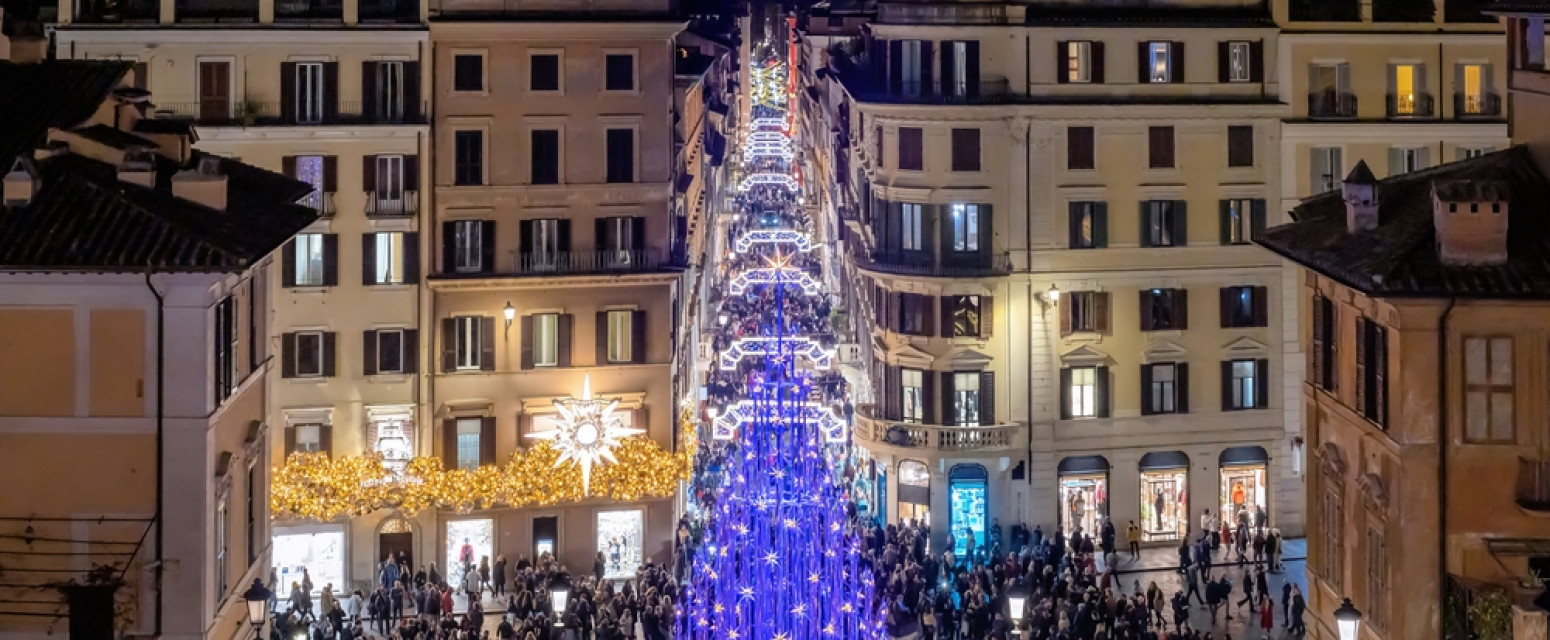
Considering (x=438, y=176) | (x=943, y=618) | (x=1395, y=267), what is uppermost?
(x=438, y=176)

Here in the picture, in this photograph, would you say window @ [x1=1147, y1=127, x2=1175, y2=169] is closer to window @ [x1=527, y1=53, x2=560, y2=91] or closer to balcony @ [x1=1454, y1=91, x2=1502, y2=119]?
balcony @ [x1=1454, y1=91, x2=1502, y2=119]

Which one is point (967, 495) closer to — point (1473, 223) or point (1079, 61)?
point (1079, 61)

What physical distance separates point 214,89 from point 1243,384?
104 ft

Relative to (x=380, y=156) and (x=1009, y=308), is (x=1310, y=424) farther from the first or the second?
(x=380, y=156)

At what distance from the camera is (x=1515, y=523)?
28.3m

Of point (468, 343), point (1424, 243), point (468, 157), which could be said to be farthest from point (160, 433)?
point (468, 157)

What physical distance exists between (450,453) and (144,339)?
25.3m

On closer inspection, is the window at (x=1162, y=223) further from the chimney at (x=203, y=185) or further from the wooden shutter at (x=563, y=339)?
the chimney at (x=203, y=185)

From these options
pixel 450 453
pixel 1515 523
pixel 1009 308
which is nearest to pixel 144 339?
pixel 1515 523

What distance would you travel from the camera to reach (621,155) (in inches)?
2173

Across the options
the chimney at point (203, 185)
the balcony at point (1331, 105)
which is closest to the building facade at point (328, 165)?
the chimney at point (203, 185)

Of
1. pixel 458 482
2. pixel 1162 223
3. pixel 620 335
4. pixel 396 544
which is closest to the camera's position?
pixel 458 482

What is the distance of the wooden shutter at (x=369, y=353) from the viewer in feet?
173

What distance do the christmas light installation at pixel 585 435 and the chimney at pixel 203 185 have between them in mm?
22774
